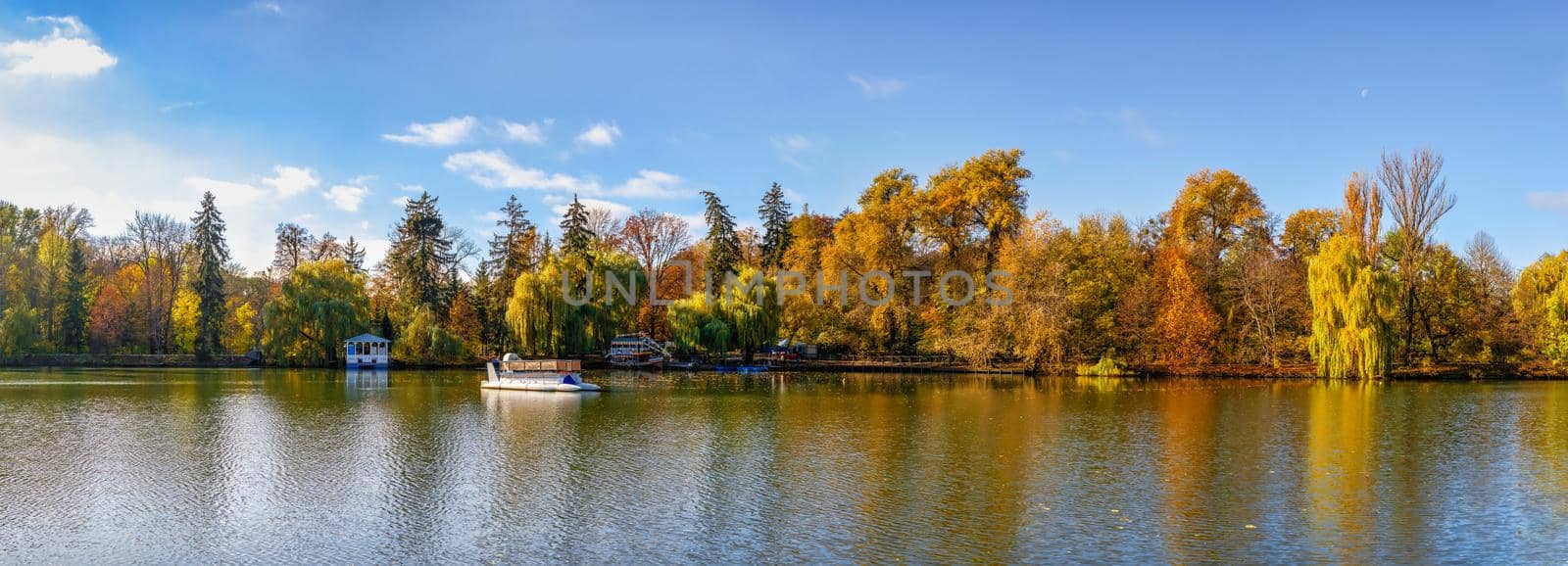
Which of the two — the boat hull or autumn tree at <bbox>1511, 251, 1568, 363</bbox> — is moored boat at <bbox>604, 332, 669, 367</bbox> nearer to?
the boat hull

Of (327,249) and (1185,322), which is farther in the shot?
(327,249)

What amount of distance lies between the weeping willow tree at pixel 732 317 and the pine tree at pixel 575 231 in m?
9.65

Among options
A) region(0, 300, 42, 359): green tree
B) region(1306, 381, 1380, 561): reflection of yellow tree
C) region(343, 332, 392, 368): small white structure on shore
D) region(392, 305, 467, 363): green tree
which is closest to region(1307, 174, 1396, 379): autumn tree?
region(1306, 381, 1380, 561): reflection of yellow tree

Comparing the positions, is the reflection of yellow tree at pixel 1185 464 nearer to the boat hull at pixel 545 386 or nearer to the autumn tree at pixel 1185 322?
the autumn tree at pixel 1185 322

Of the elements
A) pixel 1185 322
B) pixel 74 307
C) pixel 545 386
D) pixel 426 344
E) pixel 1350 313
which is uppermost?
pixel 74 307

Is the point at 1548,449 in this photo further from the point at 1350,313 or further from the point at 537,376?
the point at 537,376

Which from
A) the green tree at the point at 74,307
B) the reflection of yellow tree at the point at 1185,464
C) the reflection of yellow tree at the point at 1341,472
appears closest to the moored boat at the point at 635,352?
the reflection of yellow tree at the point at 1185,464

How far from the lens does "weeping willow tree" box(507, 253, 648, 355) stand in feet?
184

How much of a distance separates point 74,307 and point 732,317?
1718 inches

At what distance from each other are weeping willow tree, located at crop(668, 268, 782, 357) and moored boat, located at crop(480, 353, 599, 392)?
16.1 meters

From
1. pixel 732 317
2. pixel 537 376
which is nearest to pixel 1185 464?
pixel 537 376

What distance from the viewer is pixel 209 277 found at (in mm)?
62594

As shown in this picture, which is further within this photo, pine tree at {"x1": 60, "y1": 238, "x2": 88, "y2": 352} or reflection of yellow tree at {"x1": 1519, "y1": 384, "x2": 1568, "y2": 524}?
→ pine tree at {"x1": 60, "y1": 238, "x2": 88, "y2": 352}

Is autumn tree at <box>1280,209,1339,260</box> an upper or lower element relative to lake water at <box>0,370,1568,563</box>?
upper
